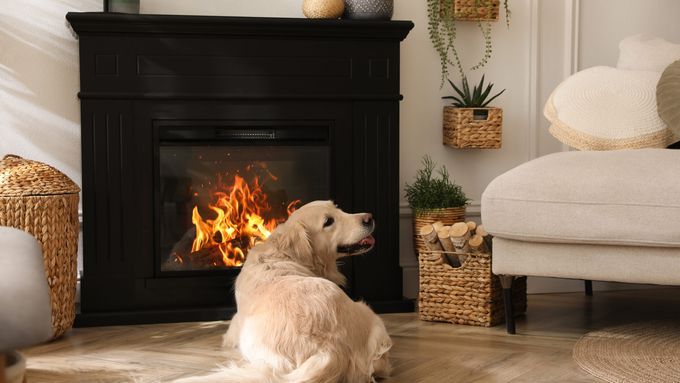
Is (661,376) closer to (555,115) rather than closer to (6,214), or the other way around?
(555,115)

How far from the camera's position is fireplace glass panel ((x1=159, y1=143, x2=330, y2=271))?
11.0 feet

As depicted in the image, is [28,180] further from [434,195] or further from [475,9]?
[475,9]

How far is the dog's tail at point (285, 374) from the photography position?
203cm

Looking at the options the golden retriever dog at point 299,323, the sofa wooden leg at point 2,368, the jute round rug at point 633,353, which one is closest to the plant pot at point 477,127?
the jute round rug at point 633,353

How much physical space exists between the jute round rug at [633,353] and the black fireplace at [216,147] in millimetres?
855

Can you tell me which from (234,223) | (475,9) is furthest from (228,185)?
(475,9)

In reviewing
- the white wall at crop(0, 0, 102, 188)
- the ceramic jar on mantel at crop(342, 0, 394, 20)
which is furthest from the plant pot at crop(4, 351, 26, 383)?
the ceramic jar on mantel at crop(342, 0, 394, 20)

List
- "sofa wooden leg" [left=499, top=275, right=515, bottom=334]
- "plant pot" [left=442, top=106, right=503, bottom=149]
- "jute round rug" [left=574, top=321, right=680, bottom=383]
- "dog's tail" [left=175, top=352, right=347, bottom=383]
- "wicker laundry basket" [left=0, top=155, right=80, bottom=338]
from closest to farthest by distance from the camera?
"dog's tail" [left=175, top=352, right=347, bottom=383]
"jute round rug" [left=574, top=321, right=680, bottom=383]
"wicker laundry basket" [left=0, top=155, right=80, bottom=338]
"sofa wooden leg" [left=499, top=275, right=515, bottom=334]
"plant pot" [left=442, top=106, right=503, bottom=149]

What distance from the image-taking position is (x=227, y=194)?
3408 mm

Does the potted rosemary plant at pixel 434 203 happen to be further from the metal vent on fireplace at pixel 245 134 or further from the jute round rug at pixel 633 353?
the jute round rug at pixel 633 353

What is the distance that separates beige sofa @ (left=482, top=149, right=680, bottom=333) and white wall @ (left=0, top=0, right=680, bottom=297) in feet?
3.04

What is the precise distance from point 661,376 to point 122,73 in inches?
82.3

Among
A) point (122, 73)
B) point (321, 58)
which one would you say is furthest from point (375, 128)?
point (122, 73)

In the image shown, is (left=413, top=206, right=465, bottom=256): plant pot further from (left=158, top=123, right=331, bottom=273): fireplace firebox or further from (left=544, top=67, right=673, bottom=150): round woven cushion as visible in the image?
(left=544, top=67, right=673, bottom=150): round woven cushion
